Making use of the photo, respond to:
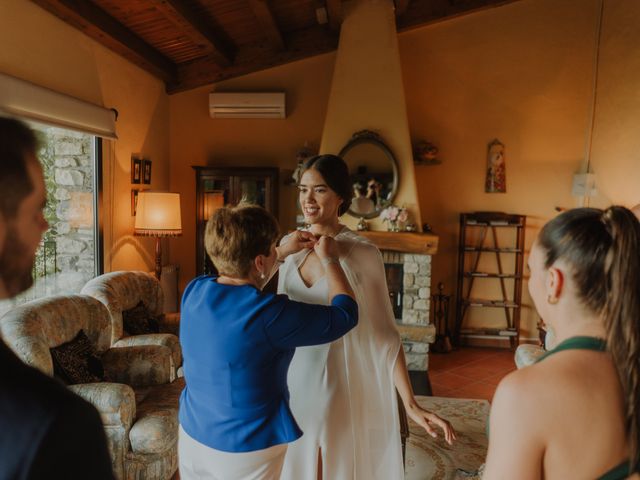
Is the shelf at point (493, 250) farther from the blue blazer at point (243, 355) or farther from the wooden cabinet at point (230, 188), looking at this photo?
the blue blazer at point (243, 355)

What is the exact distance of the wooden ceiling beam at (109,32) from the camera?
3.13m

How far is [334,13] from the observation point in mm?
4531

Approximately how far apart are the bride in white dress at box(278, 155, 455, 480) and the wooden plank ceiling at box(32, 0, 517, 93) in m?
2.63

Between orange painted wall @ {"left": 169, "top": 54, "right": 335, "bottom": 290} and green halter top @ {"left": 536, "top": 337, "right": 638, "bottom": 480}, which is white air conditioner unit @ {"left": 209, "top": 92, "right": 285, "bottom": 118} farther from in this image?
green halter top @ {"left": 536, "top": 337, "right": 638, "bottom": 480}

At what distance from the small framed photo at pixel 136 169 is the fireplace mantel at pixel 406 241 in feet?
7.38

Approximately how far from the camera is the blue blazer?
3.62 ft

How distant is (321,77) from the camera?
5301mm

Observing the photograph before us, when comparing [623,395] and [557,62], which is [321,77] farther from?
[623,395]

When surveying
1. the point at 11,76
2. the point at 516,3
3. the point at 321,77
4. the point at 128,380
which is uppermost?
the point at 516,3

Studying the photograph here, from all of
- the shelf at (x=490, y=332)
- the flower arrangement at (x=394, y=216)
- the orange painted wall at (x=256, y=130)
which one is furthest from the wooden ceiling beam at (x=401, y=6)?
the shelf at (x=490, y=332)

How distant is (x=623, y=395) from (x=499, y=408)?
0.17 m

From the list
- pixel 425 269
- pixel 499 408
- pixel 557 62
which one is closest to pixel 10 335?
pixel 499 408

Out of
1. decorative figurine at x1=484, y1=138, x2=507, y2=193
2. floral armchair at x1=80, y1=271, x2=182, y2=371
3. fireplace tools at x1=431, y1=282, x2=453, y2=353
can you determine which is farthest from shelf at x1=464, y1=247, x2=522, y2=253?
floral armchair at x1=80, y1=271, x2=182, y2=371

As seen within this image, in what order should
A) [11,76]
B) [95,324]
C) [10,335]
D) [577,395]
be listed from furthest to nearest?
[95,324]
[11,76]
[10,335]
[577,395]
